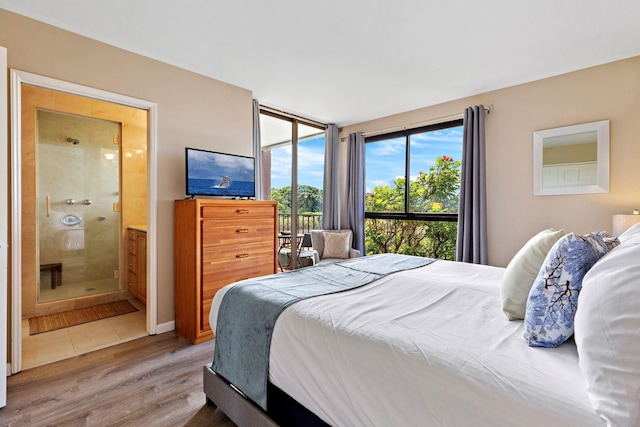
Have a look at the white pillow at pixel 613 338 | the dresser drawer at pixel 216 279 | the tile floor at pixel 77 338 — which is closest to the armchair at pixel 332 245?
→ the dresser drawer at pixel 216 279

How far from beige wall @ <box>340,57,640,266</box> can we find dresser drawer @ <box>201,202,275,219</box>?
101 inches

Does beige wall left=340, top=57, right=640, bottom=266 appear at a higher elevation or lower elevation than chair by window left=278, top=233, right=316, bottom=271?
higher

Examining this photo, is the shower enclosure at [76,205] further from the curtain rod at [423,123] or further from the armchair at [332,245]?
the curtain rod at [423,123]

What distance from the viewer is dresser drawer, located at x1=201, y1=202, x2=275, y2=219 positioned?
273cm

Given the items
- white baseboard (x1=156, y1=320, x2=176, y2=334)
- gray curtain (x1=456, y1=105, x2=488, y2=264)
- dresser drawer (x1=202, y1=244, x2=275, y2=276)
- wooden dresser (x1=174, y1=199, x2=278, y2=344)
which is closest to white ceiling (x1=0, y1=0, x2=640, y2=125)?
gray curtain (x1=456, y1=105, x2=488, y2=264)

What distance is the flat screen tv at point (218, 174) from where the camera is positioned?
114 inches

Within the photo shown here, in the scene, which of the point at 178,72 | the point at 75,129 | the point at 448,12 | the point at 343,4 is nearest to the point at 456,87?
the point at 448,12

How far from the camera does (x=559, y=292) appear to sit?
3.35ft

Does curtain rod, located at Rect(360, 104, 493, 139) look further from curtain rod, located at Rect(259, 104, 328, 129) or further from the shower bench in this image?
the shower bench

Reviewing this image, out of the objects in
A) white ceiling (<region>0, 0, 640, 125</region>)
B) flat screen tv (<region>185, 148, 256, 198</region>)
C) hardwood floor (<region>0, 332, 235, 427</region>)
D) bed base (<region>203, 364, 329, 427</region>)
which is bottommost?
hardwood floor (<region>0, 332, 235, 427</region>)

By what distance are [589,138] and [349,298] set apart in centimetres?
303

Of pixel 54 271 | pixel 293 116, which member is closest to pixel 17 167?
pixel 54 271

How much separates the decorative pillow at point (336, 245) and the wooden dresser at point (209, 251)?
146 cm

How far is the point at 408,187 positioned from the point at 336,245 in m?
1.34
